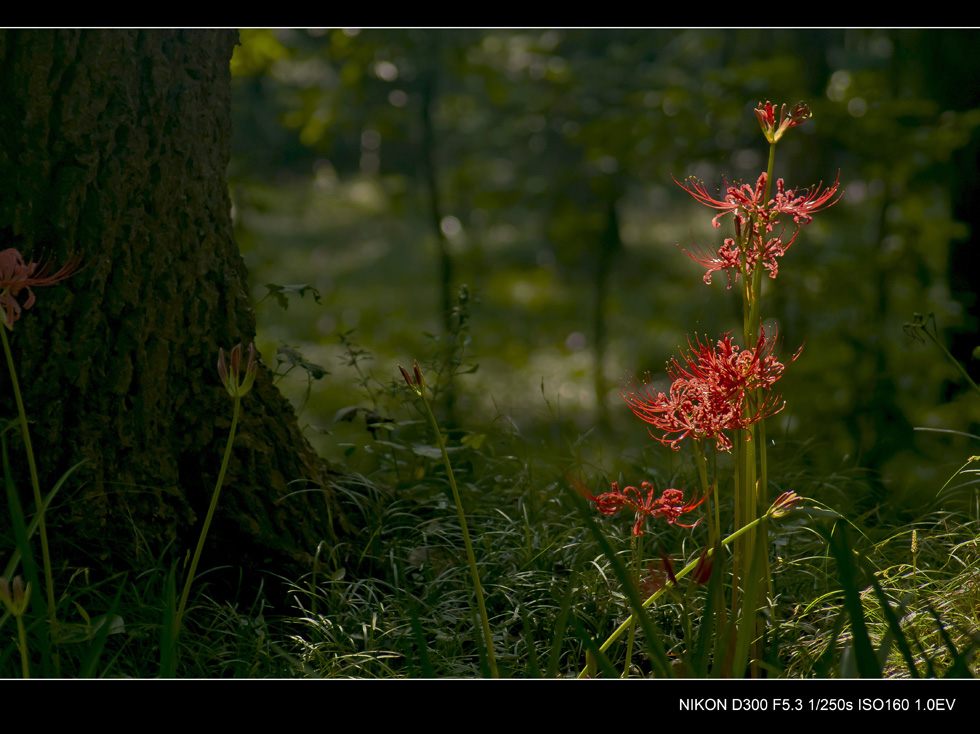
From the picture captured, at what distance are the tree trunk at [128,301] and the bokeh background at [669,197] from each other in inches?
12.4

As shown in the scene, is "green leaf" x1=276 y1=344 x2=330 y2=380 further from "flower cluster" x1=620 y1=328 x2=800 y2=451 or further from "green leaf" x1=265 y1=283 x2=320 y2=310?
"flower cluster" x1=620 y1=328 x2=800 y2=451

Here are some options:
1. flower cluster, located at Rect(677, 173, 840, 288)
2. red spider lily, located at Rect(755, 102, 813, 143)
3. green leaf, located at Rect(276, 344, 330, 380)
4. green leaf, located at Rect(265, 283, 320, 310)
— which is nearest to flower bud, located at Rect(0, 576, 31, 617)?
green leaf, located at Rect(276, 344, 330, 380)

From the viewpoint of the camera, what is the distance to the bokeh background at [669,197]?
2961 millimetres

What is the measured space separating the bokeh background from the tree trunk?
1.03 ft

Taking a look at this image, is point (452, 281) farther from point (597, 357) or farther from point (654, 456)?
point (654, 456)

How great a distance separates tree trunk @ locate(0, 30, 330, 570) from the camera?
1611mm

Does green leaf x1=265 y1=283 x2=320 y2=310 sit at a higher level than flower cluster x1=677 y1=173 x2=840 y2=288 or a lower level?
lower

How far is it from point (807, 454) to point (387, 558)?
149 cm

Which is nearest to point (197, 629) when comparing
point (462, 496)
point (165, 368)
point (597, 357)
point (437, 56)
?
point (165, 368)

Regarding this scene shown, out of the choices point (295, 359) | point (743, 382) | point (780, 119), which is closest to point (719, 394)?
point (743, 382)

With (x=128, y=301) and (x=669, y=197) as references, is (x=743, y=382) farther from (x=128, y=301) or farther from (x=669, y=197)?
(x=669, y=197)

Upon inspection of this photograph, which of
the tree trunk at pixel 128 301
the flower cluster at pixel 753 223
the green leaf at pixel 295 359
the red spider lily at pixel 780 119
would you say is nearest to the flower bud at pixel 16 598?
the tree trunk at pixel 128 301

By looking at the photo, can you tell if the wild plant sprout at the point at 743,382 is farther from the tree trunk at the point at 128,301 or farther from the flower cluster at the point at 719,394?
the tree trunk at the point at 128,301

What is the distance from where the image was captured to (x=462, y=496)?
2158mm
